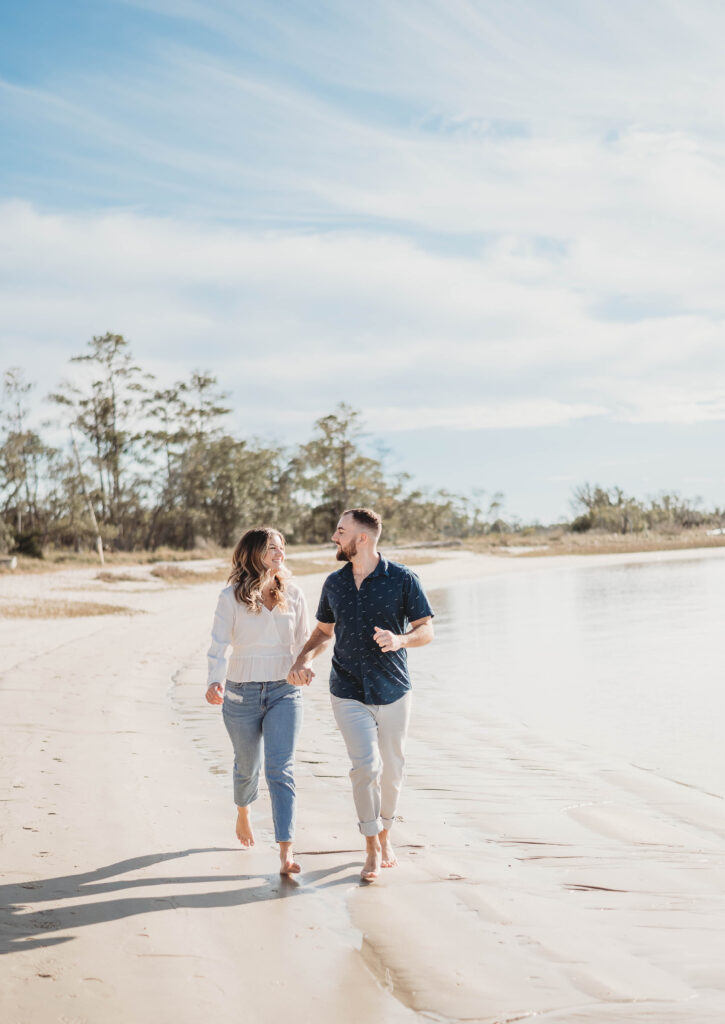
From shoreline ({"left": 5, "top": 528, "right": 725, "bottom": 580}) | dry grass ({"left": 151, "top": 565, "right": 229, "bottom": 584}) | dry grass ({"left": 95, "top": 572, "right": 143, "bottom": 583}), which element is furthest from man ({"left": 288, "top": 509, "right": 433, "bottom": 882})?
shoreline ({"left": 5, "top": 528, "right": 725, "bottom": 580})

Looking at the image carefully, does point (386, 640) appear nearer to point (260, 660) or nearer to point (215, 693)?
point (260, 660)

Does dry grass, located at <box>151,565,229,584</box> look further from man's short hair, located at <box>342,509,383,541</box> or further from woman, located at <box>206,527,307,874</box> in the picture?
man's short hair, located at <box>342,509,383,541</box>

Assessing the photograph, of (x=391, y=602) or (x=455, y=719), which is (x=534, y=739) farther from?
(x=391, y=602)

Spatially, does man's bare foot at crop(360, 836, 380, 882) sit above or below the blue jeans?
below

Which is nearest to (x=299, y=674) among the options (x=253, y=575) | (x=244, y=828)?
(x=253, y=575)

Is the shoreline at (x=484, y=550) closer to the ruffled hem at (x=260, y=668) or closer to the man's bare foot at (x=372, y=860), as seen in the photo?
the ruffled hem at (x=260, y=668)

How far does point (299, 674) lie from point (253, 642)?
315 mm

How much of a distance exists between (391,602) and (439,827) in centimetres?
192

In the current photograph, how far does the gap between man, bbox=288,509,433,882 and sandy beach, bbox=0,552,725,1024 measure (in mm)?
461

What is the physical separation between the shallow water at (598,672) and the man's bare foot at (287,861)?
4009 mm

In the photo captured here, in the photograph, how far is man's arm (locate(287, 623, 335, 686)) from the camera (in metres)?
4.51

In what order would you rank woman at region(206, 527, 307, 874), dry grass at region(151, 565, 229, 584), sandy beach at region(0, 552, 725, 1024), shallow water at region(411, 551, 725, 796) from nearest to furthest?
sandy beach at region(0, 552, 725, 1024), woman at region(206, 527, 307, 874), shallow water at region(411, 551, 725, 796), dry grass at region(151, 565, 229, 584)

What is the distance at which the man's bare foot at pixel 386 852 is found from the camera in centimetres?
463

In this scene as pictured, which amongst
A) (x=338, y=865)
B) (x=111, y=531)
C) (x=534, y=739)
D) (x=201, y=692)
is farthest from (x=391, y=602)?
(x=111, y=531)
